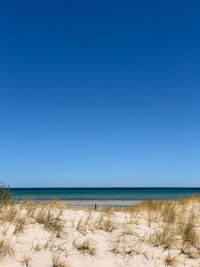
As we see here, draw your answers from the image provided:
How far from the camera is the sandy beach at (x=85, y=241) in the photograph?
518cm

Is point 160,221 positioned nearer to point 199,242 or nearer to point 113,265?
point 199,242

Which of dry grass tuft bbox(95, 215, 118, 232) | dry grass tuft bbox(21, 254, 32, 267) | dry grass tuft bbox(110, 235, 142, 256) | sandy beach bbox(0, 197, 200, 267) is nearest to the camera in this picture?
dry grass tuft bbox(21, 254, 32, 267)

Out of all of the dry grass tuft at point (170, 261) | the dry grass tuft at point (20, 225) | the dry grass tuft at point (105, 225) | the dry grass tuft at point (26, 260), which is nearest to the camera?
the dry grass tuft at point (26, 260)

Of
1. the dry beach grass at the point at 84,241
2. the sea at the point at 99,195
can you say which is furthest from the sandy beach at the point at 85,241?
the sea at the point at 99,195

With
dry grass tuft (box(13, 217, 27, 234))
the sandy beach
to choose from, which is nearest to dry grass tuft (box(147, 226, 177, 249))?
the sandy beach

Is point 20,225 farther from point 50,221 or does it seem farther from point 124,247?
point 124,247

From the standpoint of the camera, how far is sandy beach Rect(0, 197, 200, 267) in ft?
17.0

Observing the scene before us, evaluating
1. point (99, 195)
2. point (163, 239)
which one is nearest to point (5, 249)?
point (163, 239)

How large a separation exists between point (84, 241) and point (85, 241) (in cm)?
3

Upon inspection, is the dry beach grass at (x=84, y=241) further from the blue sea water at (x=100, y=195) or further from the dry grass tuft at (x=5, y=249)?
the blue sea water at (x=100, y=195)

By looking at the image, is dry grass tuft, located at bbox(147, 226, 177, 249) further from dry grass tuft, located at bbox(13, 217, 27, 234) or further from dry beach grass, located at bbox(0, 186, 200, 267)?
dry grass tuft, located at bbox(13, 217, 27, 234)

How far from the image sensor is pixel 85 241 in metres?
5.71

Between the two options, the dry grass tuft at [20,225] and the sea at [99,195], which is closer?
the dry grass tuft at [20,225]

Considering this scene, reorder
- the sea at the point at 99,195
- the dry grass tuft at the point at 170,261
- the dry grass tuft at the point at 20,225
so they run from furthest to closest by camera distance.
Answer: the sea at the point at 99,195 < the dry grass tuft at the point at 20,225 < the dry grass tuft at the point at 170,261
